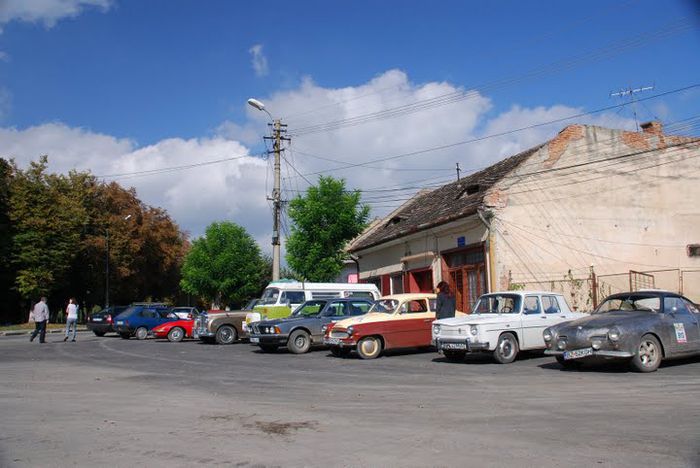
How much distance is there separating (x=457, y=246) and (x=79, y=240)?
114 ft

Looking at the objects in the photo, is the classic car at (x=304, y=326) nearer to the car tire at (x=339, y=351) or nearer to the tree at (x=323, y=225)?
the car tire at (x=339, y=351)

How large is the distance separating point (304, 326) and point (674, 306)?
386 inches

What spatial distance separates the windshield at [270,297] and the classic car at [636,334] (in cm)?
1126

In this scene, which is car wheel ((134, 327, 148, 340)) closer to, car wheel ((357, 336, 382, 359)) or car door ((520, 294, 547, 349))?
car wheel ((357, 336, 382, 359))

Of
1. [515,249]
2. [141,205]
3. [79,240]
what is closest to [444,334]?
[515,249]

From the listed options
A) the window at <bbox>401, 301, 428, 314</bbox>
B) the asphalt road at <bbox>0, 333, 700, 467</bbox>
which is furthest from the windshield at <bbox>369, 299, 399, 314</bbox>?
the asphalt road at <bbox>0, 333, 700, 467</bbox>

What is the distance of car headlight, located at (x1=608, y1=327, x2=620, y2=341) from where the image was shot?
37.8 feet

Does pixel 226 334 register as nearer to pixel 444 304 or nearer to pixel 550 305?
pixel 444 304

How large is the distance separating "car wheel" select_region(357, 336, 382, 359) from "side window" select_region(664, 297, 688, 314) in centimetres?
685

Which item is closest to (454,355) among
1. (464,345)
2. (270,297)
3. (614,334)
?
(464,345)

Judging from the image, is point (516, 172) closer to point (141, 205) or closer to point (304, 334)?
point (304, 334)

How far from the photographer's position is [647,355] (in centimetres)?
1172

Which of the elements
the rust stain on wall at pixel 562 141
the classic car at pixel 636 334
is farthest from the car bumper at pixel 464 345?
the rust stain on wall at pixel 562 141

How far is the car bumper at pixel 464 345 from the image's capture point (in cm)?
1380
